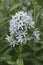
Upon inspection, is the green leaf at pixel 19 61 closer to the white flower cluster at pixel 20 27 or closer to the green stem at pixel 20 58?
the green stem at pixel 20 58

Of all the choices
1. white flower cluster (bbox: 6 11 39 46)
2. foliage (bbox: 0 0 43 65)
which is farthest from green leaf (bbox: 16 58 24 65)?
white flower cluster (bbox: 6 11 39 46)

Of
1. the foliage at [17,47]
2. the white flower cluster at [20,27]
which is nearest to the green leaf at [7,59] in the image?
the foliage at [17,47]

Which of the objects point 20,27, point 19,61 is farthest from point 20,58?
point 20,27

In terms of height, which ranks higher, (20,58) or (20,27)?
(20,27)

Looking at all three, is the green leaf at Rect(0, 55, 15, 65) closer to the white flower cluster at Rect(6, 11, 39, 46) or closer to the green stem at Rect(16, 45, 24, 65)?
the green stem at Rect(16, 45, 24, 65)

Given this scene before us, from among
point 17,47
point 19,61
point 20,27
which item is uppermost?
point 20,27

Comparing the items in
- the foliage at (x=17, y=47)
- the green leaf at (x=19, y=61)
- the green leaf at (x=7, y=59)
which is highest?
the foliage at (x=17, y=47)

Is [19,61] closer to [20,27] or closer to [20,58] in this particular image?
[20,58]

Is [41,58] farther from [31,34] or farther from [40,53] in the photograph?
[31,34]

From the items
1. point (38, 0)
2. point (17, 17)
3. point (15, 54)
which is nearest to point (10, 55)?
point (15, 54)
